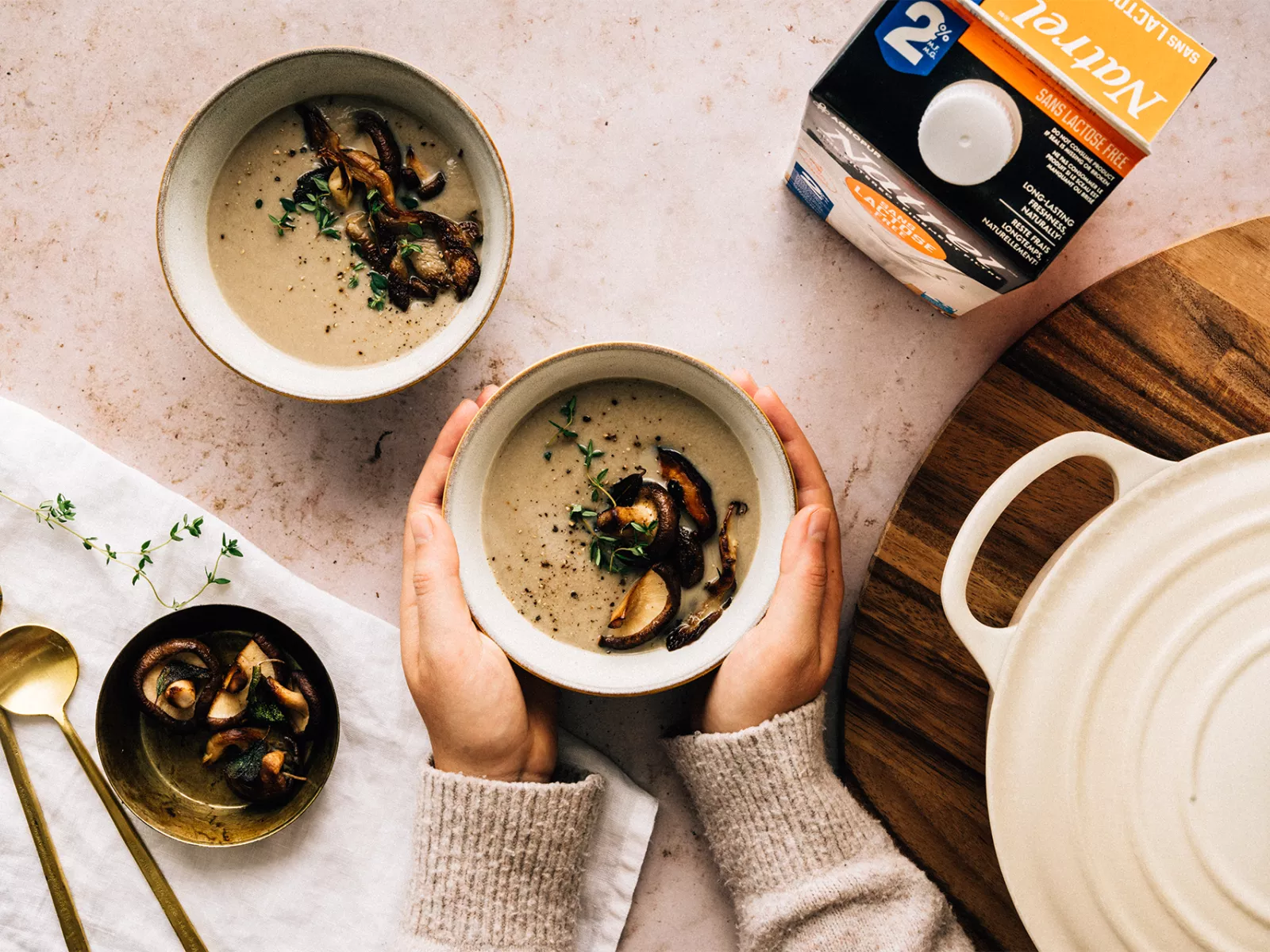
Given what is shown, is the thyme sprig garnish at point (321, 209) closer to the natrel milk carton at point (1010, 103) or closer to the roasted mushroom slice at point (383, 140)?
the roasted mushroom slice at point (383, 140)

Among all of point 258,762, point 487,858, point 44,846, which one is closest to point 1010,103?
point 487,858

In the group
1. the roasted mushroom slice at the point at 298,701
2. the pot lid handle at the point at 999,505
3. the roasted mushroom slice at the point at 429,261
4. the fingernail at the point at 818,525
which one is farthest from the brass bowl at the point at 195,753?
the pot lid handle at the point at 999,505

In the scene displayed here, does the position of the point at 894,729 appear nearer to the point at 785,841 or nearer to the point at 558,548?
the point at 785,841

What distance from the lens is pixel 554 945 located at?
104cm

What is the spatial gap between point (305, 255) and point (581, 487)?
41 cm

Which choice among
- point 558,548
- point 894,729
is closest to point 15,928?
point 558,548

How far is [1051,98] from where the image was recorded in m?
0.71

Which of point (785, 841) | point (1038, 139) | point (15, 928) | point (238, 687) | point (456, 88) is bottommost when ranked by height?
point (15, 928)

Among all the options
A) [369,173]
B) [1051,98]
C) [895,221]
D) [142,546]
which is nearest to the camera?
[1051,98]

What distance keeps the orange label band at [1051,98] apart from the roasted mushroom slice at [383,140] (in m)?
0.60

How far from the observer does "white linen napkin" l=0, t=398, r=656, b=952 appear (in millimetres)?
1080

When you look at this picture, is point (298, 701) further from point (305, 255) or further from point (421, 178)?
point (421, 178)

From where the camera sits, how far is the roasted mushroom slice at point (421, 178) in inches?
39.1

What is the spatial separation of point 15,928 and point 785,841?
93 centimetres
